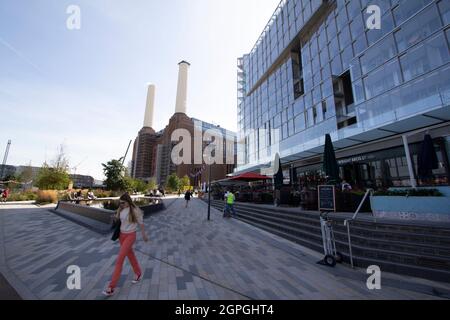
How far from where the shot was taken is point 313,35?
70.6 ft

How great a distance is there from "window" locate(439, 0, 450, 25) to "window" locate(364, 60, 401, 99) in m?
2.53

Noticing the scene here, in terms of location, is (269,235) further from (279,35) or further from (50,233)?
(279,35)

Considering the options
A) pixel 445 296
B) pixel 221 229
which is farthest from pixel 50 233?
pixel 445 296

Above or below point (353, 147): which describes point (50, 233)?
below

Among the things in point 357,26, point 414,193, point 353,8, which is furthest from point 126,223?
point 353,8

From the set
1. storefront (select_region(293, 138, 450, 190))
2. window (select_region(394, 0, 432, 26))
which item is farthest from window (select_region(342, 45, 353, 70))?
storefront (select_region(293, 138, 450, 190))

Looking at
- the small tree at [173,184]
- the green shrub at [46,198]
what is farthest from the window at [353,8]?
the small tree at [173,184]

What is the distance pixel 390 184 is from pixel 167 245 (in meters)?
14.0

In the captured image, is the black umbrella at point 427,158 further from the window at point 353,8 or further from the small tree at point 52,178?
the small tree at point 52,178

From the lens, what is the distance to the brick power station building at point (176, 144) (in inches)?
3907

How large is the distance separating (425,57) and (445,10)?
7.72 ft

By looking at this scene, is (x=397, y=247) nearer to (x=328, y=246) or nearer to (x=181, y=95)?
(x=328, y=246)

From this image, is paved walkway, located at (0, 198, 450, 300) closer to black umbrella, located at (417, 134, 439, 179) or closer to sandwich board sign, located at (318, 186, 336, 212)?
sandwich board sign, located at (318, 186, 336, 212)

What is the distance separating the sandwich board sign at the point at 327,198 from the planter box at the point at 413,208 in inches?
120
